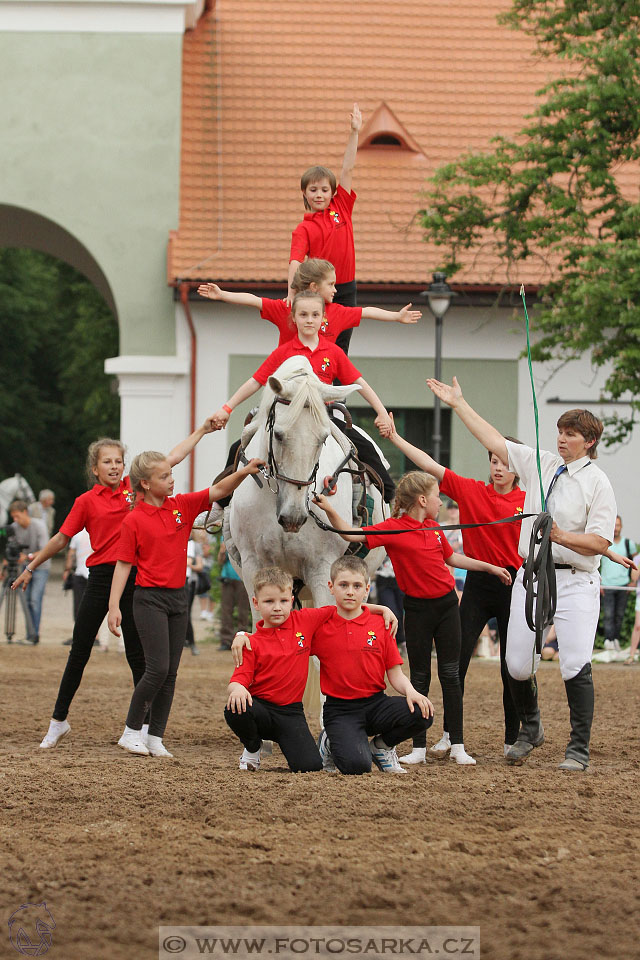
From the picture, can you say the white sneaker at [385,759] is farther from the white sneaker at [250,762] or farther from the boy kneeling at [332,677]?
the white sneaker at [250,762]

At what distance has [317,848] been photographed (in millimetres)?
4848

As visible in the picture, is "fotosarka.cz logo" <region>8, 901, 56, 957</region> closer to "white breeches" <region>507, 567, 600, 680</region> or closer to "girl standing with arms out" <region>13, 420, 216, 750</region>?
"white breeches" <region>507, 567, 600, 680</region>

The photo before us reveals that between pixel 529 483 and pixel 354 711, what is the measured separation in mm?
1581

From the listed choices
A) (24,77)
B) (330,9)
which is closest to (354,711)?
(24,77)

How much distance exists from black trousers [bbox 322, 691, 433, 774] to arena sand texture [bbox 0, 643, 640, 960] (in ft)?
0.60

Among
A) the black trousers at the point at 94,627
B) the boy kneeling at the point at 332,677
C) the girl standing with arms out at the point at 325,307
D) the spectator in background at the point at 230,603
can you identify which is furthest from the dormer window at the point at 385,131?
the boy kneeling at the point at 332,677

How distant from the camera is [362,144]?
23562 mm

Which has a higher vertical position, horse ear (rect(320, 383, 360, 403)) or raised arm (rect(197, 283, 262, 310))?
raised arm (rect(197, 283, 262, 310))

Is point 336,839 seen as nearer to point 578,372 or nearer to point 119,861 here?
point 119,861

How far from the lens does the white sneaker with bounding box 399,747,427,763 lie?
739 cm

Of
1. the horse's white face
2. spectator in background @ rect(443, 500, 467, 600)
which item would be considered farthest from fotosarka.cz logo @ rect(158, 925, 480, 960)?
spectator in background @ rect(443, 500, 467, 600)

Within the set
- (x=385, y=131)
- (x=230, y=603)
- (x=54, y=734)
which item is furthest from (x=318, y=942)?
(x=385, y=131)

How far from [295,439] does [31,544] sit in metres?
12.0

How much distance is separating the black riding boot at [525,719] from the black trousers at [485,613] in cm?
13
